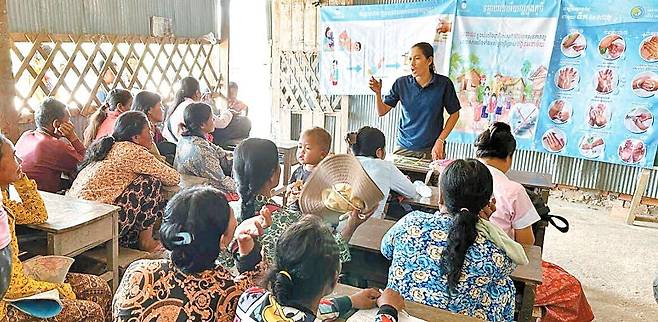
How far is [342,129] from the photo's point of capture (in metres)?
5.42

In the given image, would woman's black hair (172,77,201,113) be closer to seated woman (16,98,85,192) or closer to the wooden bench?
seated woman (16,98,85,192)

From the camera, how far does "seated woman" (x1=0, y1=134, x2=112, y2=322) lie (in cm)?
148

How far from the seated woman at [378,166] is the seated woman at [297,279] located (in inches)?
47.0

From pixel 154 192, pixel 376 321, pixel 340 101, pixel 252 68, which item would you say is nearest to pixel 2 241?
pixel 376 321

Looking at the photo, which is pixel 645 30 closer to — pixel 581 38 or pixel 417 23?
pixel 581 38

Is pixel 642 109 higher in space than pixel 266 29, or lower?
lower

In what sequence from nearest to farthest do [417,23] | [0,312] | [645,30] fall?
[0,312] < [645,30] < [417,23]

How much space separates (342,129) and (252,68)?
167 centimetres

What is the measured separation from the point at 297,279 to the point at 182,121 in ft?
8.30

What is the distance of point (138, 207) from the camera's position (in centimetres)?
247

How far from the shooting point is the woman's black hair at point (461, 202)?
1.34 meters

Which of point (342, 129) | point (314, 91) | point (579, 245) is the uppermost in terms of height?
point (314, 91)

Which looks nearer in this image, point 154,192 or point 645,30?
point 154,192

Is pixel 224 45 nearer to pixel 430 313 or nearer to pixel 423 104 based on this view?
pixel 423 104
